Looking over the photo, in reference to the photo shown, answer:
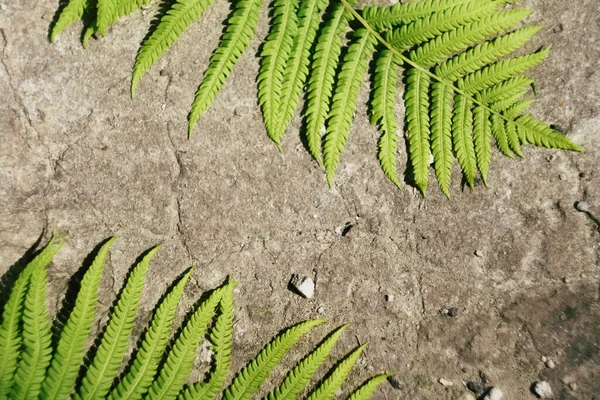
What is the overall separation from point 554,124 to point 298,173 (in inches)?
56.3

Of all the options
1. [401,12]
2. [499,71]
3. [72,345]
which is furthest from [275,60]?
[72,345]

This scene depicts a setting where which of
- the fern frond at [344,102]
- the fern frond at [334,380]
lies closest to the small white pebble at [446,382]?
the fern frond at [334,380]

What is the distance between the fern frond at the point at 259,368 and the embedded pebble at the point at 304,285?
0.29 meters

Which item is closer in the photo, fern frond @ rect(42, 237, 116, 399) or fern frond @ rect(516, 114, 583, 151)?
fern frond @ rect(42, 237, 116, 399)

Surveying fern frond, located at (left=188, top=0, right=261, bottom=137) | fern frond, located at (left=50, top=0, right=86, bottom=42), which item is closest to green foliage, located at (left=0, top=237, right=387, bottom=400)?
fern frond, located at (left=188, top=0, right=261, bottom=137)

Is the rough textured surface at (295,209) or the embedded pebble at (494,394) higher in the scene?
the rough textured surface at (295,209)

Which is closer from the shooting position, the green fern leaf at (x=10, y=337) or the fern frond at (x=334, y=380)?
the green fern leaf at (x=10, y=337)

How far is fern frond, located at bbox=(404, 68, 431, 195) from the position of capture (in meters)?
2.71

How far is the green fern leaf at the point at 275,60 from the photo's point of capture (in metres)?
2.64

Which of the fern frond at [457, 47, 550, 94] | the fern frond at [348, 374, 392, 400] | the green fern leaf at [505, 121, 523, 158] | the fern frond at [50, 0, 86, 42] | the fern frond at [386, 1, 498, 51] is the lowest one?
the fern frond at [348, 374, 392, 400]

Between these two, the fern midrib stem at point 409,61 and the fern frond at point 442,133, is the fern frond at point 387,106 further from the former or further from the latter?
the fern frond at point 442,133

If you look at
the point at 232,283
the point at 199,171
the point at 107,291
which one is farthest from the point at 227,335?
the point at 199,171

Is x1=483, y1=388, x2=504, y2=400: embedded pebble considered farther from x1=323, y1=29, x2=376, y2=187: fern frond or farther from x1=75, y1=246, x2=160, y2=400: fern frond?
x1=75, y1=246, x2=160, y2=400: fern frond

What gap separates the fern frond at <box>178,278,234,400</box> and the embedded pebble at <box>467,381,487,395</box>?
50.6 inches
